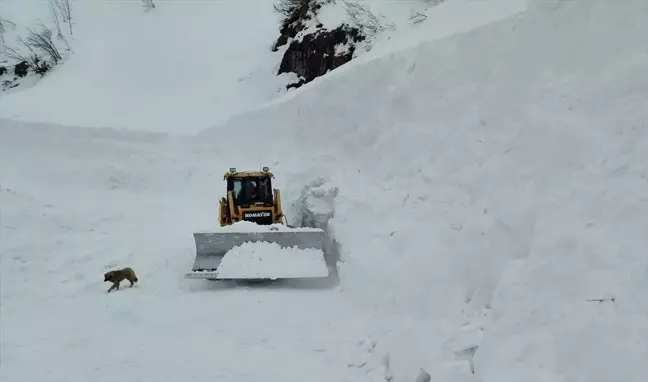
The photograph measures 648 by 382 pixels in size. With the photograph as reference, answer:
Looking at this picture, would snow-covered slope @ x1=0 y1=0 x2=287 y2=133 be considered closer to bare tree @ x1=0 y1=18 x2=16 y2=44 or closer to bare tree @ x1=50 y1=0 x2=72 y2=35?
bare tree @ x1=50 y1=0 x2=72 y2=35

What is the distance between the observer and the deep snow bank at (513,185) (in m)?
4.34

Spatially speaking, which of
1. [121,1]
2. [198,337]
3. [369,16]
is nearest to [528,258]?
[198,337]

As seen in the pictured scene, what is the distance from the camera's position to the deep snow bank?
14.2 ft

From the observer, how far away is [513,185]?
6.12 m

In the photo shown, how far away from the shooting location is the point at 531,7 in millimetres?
8469

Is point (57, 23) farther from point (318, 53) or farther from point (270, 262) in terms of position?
point (270, 262)

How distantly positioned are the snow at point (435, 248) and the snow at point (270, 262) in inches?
11.6

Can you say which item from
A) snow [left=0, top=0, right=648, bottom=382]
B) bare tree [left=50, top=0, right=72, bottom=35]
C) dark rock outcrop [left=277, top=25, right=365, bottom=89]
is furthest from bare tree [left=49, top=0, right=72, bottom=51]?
snow [left=0, top=0, right=648, bottom=382]

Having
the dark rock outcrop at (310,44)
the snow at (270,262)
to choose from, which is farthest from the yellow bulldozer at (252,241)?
the dark rock outcrop at (310,44)

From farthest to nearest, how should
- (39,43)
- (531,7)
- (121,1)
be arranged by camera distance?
(121,1), (39,43), (531,7)

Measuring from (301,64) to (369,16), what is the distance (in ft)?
11.5

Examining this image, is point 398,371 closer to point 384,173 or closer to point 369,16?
point 384,173

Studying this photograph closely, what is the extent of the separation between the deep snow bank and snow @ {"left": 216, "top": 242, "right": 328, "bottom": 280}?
0.50 metres

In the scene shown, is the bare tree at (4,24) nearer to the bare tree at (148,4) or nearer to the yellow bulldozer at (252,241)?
the bare tree at (148,4)
